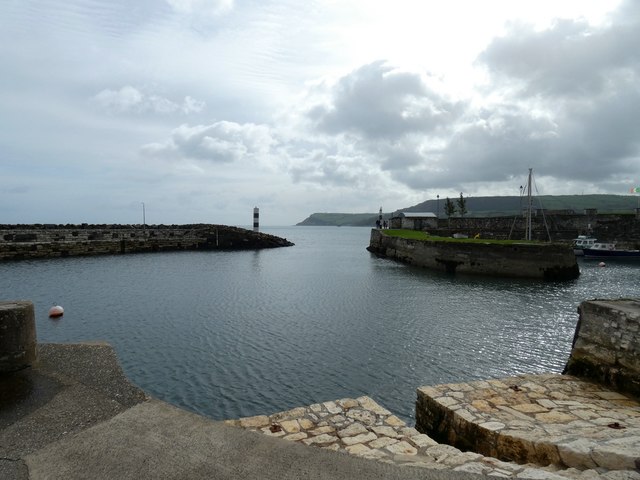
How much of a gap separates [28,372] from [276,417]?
4.13 metres

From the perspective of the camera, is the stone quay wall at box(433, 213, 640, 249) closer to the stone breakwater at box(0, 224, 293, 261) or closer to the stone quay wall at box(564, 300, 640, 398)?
the stone breakwater at box(0, 224, 293, 261)

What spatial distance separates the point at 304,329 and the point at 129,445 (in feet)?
44.1

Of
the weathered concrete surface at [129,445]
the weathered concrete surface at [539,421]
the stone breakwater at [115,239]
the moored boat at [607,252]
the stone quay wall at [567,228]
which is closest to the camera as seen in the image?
the weathered concrete surface at [129,445]

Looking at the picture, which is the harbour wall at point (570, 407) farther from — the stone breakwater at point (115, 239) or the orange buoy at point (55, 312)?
the stone breakwater at point (115, 239)

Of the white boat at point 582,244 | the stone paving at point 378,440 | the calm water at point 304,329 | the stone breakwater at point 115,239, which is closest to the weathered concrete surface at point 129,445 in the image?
the stone paving at point 378,440

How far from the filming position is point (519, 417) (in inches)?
292

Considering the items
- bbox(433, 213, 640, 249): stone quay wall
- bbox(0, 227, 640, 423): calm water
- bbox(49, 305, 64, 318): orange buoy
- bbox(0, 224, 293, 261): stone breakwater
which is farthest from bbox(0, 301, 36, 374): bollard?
bbox(433, 213, 640, 249): stone quay wall

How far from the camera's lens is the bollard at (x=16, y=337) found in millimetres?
6262

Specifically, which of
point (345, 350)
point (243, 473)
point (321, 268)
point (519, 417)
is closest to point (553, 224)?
point (321, 268)

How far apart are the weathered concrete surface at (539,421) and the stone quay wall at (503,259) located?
2852cm

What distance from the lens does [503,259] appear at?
36.3 meters

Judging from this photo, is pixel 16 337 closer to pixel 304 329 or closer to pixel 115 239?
pixel 304 329

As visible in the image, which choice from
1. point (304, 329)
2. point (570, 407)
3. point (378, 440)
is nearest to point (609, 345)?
point (570, 407)

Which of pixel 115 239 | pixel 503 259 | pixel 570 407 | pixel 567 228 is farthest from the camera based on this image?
pixel 567 228
